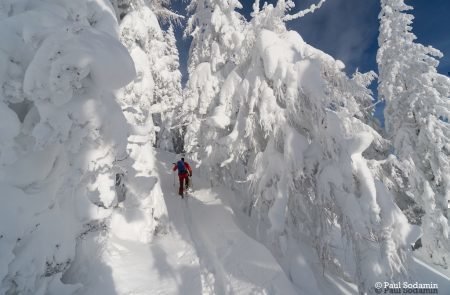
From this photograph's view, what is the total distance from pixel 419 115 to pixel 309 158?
1152 cm

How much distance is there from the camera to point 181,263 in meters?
9.11

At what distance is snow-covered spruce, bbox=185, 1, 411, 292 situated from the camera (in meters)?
9.02

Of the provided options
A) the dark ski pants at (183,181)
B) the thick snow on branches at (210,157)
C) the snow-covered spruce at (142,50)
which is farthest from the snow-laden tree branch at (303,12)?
the dark ski pants at (183,181)

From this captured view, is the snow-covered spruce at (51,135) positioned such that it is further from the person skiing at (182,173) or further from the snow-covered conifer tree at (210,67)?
the person skiing at (182,173)

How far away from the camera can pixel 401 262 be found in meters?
9.06

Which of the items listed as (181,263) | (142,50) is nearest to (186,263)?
(181,263)

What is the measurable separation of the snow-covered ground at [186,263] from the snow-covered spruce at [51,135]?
4.79ft

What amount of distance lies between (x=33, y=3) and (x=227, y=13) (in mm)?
11047

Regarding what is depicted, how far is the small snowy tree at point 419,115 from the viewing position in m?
17.3

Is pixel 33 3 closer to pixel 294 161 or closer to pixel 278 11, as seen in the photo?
pixel 294 161

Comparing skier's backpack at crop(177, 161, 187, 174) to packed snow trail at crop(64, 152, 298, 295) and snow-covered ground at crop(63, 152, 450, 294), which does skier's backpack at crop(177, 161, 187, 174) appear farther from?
packed snow trail at crop(64, 152, 298, 295)

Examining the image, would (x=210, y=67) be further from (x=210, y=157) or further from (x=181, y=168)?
(x=181, y=168)

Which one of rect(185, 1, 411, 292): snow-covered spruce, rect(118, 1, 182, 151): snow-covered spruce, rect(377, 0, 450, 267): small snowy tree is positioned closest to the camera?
rect(185, 1, 411, 292): snow-covered spruce

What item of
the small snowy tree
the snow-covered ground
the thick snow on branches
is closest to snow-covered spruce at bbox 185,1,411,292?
the thick snow on branches
